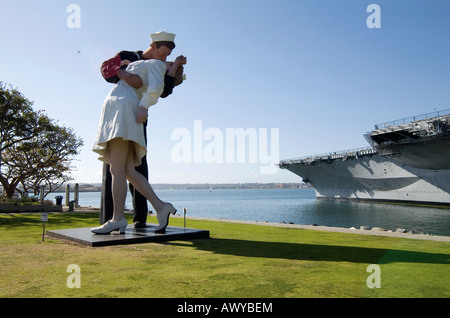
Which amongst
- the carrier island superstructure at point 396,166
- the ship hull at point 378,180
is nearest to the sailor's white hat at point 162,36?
the carrier island superstructure at point 396,166

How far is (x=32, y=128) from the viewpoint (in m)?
26.5

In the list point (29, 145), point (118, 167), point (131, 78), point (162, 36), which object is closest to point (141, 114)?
point (131, 78)

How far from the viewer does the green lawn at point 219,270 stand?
3.59 metres

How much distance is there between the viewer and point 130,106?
6930 millimetres

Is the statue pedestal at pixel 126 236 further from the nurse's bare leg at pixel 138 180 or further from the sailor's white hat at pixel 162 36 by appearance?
the sailor's white hat at pixel 162 36

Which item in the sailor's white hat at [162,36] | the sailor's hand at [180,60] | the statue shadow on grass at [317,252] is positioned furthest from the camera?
the sailor's hand at [180,60]

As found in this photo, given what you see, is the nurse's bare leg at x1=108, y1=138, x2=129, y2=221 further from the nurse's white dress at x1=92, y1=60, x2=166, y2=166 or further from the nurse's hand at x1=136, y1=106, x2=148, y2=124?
the nurse's hand at x1=136, y1=106, x2=148, y2=124

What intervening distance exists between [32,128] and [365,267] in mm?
27846

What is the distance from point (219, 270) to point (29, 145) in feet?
92.8

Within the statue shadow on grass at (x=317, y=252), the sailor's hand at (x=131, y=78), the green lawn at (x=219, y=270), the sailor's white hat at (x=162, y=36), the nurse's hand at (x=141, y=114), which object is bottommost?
the statue shadow on grass at (x=317, y=252)

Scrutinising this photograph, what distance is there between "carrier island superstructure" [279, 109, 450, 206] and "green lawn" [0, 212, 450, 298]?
30079 mm

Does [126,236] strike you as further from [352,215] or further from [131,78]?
[352,215]

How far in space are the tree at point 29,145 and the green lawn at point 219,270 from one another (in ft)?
70.2
